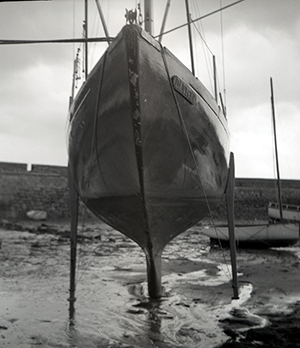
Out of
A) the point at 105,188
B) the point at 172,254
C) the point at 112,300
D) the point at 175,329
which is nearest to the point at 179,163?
the point at 105,188

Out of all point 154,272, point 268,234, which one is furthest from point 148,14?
point 268,234

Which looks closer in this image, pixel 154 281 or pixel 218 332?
pixel 218 332

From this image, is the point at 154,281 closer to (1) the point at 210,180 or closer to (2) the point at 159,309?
(2) the point at 159,309

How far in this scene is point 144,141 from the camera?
373 cm

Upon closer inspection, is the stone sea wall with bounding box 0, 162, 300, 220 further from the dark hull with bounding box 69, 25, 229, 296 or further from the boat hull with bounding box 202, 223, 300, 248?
the dark hull with bounding box 69, 25, 229, 296

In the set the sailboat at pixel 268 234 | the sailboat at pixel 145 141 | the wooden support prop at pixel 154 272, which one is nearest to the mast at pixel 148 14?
the sailboat at pixel 145 141

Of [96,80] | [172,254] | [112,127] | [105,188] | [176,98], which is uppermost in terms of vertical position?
[96,80]

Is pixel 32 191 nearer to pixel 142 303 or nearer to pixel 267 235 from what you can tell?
pixel 267 235

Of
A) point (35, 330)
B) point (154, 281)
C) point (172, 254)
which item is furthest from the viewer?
point (172, 254)

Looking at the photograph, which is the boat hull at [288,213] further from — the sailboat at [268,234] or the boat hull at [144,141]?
the boat hull at [144,141]

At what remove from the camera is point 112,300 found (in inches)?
203

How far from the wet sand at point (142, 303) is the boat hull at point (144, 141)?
1.07m

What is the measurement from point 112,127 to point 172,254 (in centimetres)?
718

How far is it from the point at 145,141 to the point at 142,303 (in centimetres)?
270
